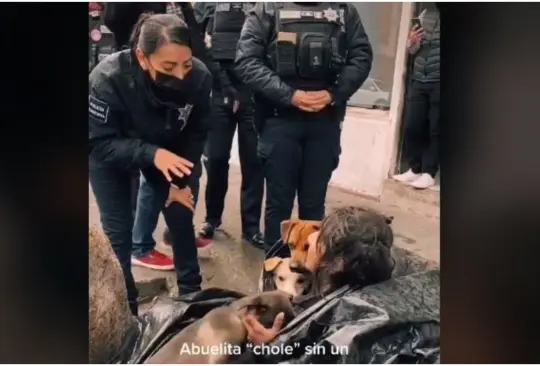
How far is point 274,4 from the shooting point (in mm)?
1407

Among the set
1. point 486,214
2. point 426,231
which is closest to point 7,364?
point 426,231

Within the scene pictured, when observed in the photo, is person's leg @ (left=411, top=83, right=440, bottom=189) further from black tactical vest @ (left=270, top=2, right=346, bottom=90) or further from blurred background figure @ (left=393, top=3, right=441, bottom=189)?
black tactical vest @ (left=270, top=2, right=346, bottom=90)

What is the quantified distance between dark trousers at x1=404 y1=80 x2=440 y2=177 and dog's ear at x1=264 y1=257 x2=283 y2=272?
343 millimetres

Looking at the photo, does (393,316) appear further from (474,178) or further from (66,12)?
(66,12)

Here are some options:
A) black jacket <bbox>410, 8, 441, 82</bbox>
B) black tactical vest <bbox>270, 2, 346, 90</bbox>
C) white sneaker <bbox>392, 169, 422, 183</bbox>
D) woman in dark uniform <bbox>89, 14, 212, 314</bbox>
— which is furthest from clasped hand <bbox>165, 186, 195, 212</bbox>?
black jacket <bbox>410, 8, 441, 82</bbox>

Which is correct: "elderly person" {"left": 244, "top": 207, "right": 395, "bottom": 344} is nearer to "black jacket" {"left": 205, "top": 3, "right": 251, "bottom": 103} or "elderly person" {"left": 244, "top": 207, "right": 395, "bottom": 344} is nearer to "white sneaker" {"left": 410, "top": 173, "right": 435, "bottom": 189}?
"white sneaker" {"left": 410, "top": 173, "right": 435, "bottom": 189}

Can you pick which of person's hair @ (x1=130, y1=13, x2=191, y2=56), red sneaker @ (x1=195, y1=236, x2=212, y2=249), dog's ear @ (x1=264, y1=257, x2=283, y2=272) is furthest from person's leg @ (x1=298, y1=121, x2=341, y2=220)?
person's hair @ (x1=130, y1=13, x2=191, y2=56)

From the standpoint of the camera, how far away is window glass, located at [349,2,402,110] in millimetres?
1404

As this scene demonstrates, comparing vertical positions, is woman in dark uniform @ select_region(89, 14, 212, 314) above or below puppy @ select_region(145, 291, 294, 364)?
above

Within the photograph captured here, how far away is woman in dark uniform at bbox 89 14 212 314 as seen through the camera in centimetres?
138

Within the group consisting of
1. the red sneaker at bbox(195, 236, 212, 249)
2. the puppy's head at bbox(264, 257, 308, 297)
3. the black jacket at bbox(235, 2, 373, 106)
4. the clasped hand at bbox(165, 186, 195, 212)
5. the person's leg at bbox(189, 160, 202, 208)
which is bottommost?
the puppy's head at bbox(264, 257, 308, 297)

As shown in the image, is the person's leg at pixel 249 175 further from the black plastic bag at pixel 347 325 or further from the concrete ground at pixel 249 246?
the black plastic bag at pixel 347 325

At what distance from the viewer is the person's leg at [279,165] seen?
4.69 ft

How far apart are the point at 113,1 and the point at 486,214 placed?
0.88m
